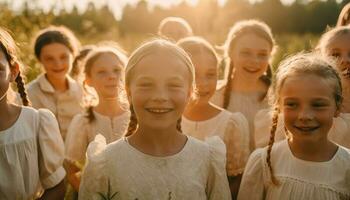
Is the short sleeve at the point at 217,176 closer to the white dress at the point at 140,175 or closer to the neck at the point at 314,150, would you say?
the white dress at the point at 140,175

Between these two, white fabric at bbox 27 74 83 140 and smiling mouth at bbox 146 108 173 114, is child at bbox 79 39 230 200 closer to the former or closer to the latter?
smiling mouth at bbox 146 108 173 114

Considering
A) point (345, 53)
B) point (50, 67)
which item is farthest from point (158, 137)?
point (50, 67)

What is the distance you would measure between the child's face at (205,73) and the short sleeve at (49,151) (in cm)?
130

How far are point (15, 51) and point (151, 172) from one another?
3.69 ft

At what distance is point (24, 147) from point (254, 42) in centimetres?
252

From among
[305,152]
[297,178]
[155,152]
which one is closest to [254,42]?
[305,152]

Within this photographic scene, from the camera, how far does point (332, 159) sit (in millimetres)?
2955

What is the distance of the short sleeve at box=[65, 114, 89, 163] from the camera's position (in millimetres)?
4281

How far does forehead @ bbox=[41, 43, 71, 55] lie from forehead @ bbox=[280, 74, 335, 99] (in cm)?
338

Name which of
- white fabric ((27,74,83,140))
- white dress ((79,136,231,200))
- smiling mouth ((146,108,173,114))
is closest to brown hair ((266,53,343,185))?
white dress ((79,136,231,200))

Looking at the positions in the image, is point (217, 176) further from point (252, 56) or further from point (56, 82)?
point (56, 82)

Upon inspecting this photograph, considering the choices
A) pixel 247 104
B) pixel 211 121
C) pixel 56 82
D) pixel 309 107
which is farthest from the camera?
pixel 56 82

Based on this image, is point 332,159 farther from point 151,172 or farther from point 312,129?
point 151,172

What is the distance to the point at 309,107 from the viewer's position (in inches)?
115
